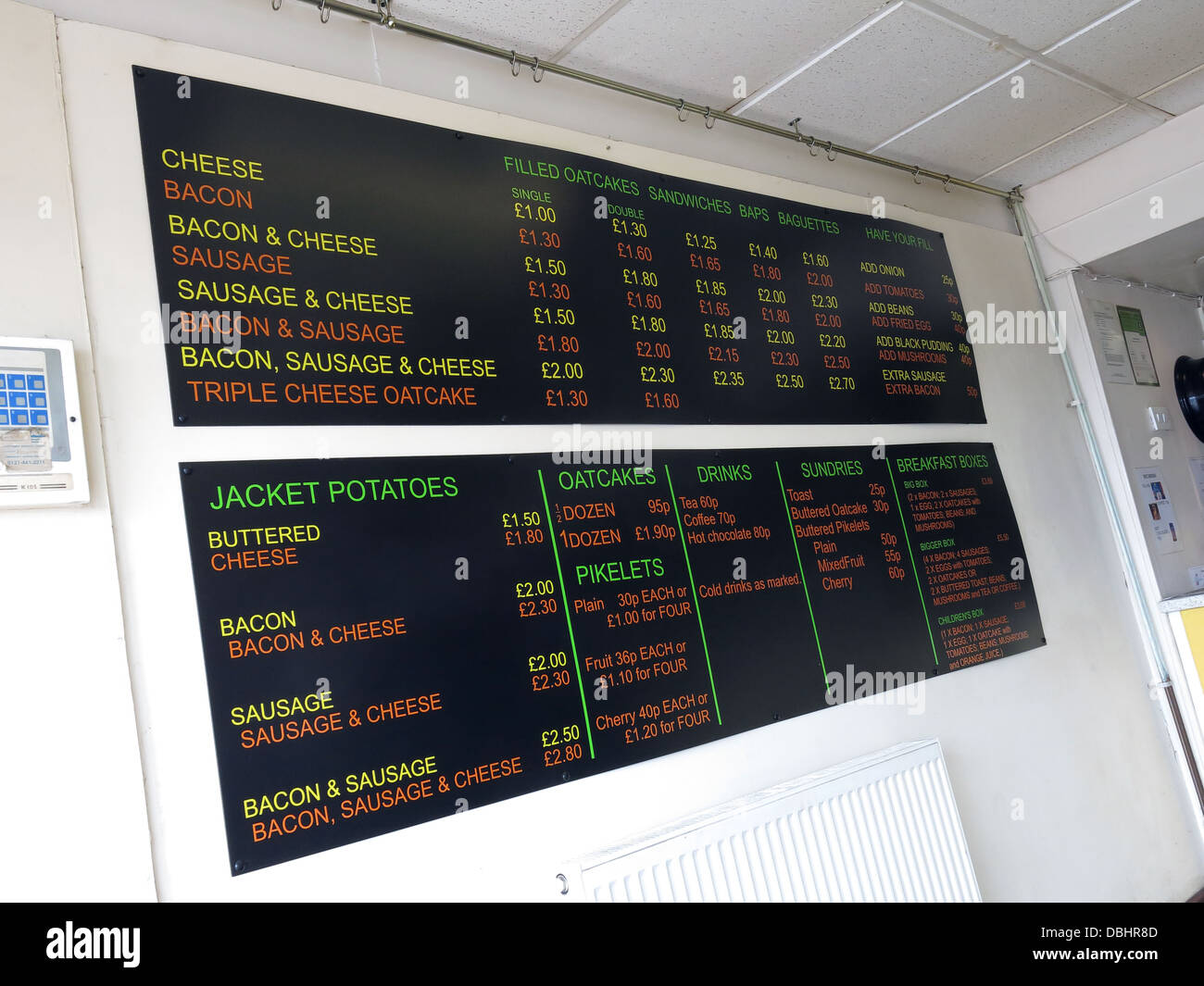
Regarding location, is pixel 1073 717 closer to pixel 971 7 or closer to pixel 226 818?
pixel 971 7

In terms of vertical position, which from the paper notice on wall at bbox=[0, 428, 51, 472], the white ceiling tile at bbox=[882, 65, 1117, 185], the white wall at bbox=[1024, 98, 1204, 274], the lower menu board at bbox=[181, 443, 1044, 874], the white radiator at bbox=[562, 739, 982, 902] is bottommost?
the white radiator at bbox=[562, 739, 982, 902]

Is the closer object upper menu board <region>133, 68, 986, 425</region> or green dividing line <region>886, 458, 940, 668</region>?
upper menu board <region>133, 68, 986, 425</region>

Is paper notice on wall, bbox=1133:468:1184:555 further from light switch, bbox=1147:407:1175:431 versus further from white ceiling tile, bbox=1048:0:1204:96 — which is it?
white ceiling tile, bbox=1048:0:1204:96

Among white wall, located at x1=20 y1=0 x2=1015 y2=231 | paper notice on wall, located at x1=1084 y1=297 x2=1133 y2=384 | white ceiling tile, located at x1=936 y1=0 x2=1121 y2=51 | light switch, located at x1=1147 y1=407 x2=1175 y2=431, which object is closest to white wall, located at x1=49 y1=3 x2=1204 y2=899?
white wall, located at x1=20 y1=0 x2=1015 y2=231

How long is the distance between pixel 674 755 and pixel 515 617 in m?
0.53

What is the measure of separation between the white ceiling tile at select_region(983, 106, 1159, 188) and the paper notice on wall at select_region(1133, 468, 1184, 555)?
127 centimetres

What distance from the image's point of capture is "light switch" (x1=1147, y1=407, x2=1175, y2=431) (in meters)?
3.94

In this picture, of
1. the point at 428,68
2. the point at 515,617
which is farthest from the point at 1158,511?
the point at 428,68

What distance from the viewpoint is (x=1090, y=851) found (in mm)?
3045

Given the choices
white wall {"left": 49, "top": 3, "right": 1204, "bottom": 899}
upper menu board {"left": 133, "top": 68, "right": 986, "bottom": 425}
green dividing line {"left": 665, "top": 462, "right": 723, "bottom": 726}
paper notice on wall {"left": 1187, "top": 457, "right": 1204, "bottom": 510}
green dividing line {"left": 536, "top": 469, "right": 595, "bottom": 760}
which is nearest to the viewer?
white wall {"left": 49, "top": 3, "right": 1204, "bottom": 899}

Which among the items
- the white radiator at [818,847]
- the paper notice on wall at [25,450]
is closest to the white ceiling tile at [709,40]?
the paper notice on wall at [25,450]

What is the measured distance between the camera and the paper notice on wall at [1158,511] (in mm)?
3693
